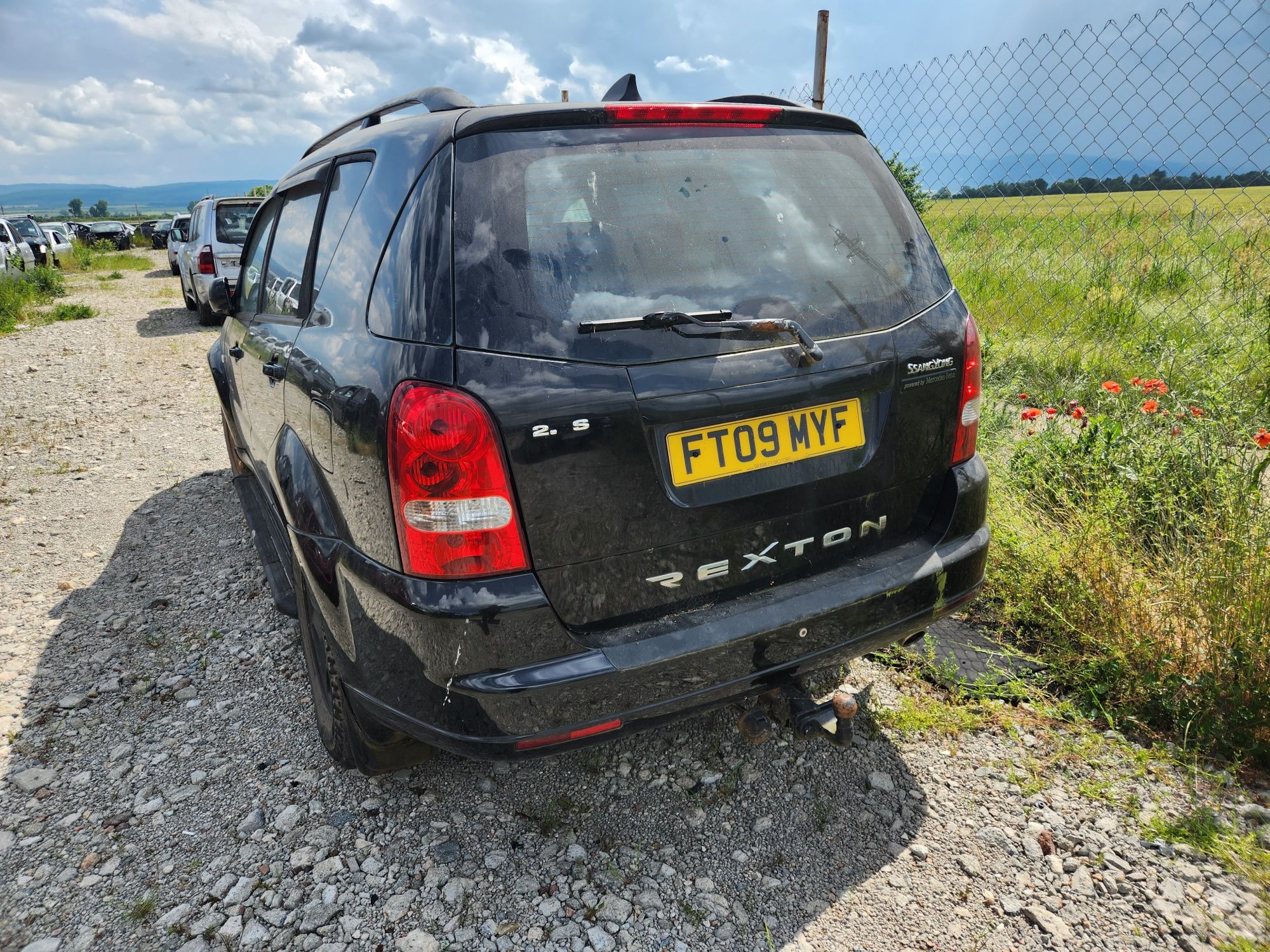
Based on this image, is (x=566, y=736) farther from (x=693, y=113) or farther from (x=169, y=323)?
(x=169, y=323)

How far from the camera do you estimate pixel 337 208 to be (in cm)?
234

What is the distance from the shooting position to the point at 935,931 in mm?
1916

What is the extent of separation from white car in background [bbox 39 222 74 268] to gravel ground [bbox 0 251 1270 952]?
82.0 feet

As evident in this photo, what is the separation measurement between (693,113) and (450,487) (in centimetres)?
115

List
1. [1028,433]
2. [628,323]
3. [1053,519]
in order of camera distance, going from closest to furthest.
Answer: [628,323], [1053,519], [1028,433]

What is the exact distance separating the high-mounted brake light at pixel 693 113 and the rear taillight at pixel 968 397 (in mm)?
817

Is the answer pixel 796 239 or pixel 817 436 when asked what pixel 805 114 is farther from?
pixel 817 436

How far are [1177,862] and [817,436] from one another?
144 centimetres

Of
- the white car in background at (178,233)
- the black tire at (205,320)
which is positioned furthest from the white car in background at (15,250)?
the black tire at (205,320)

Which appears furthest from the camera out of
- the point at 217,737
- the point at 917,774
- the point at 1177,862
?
the point at 217,737

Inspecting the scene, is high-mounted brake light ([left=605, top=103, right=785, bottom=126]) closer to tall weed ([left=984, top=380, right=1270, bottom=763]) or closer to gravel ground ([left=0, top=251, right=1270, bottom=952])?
gravel ground ([left=0, top=251, right=1270, bottom=952])

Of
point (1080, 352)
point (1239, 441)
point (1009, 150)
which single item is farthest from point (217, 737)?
point (1009, 150)

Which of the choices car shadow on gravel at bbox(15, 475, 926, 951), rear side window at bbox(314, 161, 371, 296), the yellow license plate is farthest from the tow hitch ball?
rear side window at bbox(314, 161, 371, 296)

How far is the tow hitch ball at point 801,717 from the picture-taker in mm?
2082
